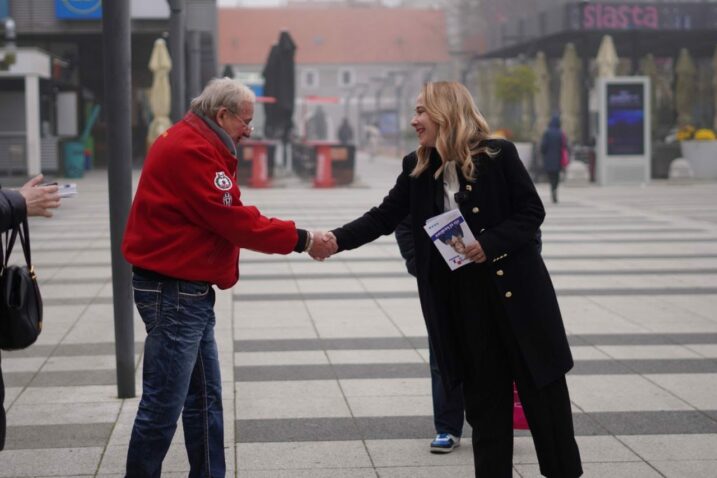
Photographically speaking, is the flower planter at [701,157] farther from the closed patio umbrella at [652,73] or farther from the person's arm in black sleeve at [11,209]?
the person's arm in black sleeve at [11,209]

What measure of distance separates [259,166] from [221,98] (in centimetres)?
2324

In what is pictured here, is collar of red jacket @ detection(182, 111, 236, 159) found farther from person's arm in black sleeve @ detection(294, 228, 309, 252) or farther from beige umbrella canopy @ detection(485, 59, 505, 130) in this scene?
beige umbrella canopy @ detection(485, 59, 505, 130)

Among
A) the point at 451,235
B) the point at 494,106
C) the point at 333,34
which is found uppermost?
the point at 333,34

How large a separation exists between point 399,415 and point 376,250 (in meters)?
8.38

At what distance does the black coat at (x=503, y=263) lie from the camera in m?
4.39

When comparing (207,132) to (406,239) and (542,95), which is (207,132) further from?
(542,95)

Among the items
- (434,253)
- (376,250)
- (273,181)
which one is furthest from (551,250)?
(273,181)

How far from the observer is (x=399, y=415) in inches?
247

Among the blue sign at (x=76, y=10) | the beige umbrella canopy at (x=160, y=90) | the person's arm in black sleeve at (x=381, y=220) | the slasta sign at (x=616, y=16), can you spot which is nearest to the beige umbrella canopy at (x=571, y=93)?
the slasta sign at (x=616, y=16)

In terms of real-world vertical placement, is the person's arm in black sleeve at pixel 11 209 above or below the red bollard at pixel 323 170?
above

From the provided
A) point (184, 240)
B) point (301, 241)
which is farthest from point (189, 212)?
point (301, 241)

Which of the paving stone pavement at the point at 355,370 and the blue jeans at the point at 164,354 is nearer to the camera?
the blue jeans at the point at 164,354

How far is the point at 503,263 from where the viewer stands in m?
4.42

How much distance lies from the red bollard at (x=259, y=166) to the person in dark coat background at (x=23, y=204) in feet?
76.8
